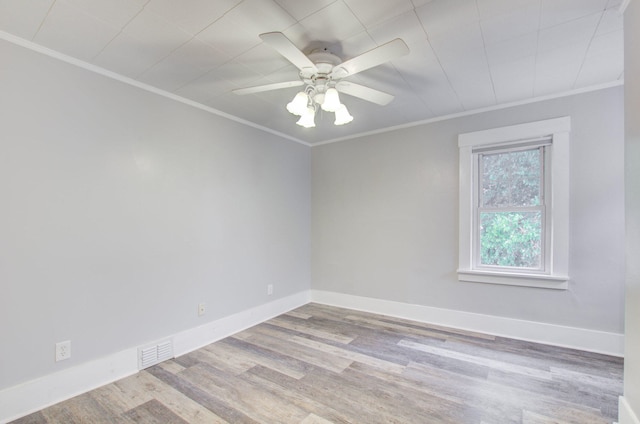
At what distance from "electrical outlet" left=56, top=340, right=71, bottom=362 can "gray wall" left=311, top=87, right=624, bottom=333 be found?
111 inches

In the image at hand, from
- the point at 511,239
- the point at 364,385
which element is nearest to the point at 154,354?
the point at 364,385

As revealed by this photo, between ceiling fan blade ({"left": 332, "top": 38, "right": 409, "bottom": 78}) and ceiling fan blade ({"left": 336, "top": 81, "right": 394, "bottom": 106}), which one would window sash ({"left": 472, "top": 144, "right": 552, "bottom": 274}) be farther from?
ceiling fan blade ({"left": 332, "top": 38, "right": 409, "bottom": 78})

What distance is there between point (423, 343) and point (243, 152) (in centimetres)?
273

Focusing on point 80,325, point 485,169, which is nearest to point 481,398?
point 485,169

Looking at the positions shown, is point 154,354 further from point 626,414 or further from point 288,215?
point 626,414

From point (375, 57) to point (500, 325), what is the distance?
113 inches

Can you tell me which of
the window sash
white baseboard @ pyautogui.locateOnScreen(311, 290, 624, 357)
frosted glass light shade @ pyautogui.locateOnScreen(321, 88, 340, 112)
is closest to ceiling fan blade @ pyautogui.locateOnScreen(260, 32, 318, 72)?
frosted glass light shade @ pyautogui.locateOnScreen(321, 88, 340, 112)

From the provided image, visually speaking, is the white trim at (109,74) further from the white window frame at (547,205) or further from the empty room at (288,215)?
the white window frame at (547,205)

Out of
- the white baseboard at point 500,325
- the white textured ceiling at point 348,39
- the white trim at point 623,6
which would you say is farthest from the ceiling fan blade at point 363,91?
the white baseboard at point 500,325

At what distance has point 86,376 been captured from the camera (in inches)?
83.3

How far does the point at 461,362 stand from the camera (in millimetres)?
2494

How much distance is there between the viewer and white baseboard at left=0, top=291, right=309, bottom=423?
5.99ft

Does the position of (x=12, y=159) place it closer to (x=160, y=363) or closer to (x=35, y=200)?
(x=35, y=200)

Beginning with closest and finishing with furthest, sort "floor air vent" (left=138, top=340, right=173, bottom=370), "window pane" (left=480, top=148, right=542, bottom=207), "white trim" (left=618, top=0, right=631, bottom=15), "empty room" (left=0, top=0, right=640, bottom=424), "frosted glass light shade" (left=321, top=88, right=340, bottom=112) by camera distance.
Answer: "white trim" (left=618, top=0, right=631, bottom=15), "empty room" (left=0, top=0, right=640, bottom=424), "frosted glass light shade" (left=321, top=88, right=340, bottom=112), "floor air vent" (left=138, top=340, right=173, bottom=370), "window pane" (left=480, top=148, right=542, bottom=207)
